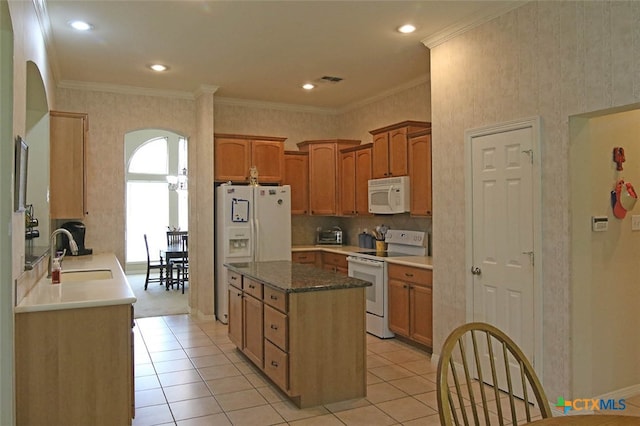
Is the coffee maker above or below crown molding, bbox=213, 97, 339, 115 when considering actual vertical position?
below

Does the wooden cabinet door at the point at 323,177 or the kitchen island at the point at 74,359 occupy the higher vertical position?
the wooden cabinet door at the point at 323,177

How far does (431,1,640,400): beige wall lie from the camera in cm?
295

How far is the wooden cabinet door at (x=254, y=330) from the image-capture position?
3.94 metres

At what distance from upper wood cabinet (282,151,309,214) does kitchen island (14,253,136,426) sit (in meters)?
4.21

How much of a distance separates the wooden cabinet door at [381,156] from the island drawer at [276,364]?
2.70 meters

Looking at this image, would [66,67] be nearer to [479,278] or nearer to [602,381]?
[479,278]

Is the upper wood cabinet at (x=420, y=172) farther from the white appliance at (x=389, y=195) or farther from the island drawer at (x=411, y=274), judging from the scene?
the island drawer at (x=411, y=274)

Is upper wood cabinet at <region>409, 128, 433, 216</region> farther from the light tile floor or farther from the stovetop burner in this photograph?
the light tile floor

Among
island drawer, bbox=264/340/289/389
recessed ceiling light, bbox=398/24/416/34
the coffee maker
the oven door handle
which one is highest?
recessed ceiling light, bbox=398/24/416/34

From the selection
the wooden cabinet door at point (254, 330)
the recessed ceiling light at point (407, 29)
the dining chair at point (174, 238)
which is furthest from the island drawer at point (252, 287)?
the dining chair at point (174, 238)

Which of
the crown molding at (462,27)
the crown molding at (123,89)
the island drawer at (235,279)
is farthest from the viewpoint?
the crown molding at (123,89)

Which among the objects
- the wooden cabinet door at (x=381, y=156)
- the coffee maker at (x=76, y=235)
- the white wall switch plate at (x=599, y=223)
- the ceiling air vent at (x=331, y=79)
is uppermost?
the ceiling air vent at (x=331, y=79)

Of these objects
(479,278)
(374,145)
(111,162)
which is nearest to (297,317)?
(479,278)

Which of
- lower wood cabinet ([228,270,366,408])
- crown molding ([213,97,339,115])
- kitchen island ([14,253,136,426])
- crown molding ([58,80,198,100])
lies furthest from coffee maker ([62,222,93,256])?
lower wood cabinet ([228,270,366,408])
